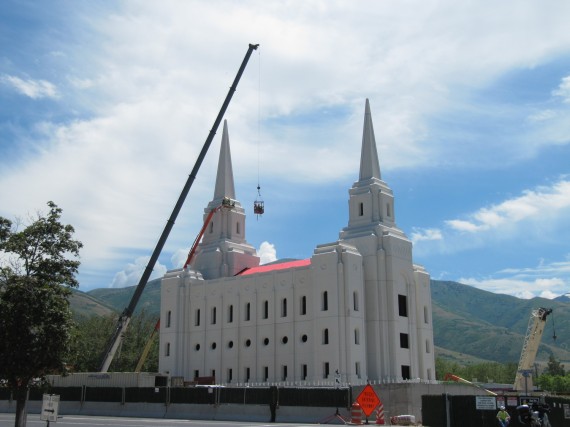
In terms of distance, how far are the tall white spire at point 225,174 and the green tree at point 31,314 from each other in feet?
189

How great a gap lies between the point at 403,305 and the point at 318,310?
926 centimetres

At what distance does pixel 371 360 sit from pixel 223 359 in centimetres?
1687

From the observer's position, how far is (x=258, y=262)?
85.1 m

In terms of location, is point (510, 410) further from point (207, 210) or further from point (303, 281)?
point (207, 210)

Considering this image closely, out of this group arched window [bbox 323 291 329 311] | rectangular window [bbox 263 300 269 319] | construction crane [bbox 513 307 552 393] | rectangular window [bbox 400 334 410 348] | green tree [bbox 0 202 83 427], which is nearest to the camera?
green tree [bbox 0 202 83 427]

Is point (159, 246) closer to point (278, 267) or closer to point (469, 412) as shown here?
point (278, 267)

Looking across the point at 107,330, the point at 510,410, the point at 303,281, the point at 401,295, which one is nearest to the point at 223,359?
the point at 303,281

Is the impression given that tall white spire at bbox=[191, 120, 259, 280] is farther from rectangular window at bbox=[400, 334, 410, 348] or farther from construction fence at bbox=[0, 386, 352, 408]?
construction fence at bbox=[0, 386, 352, 408]

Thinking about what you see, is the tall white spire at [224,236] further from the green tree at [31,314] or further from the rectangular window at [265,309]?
the green tree at [31,314]

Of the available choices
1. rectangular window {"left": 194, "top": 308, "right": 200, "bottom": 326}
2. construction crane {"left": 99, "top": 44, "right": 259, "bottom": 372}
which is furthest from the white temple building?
construction crane {"left": 99, "top": 44, "right": 259, "bottom": 372}

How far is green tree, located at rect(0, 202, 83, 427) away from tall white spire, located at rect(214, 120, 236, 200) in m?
57.6

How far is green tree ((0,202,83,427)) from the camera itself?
88.4 ft

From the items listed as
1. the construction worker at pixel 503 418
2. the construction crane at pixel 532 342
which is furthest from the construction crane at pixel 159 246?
the construction crane at pixel 532 342

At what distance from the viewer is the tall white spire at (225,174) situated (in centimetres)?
8725
